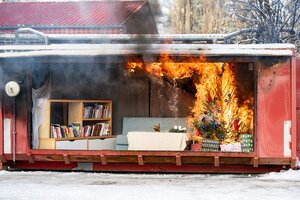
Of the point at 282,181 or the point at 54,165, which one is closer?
the point at 282,181

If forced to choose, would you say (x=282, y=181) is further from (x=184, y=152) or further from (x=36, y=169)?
(x=36, y=169)

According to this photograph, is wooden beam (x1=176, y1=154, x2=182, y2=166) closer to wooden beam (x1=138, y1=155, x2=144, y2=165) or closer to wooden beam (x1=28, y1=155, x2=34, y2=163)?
wooden beam (x1=138, y1=155, x2=144, y2=165)

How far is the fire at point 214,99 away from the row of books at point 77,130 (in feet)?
5.16

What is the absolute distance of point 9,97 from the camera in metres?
13.6

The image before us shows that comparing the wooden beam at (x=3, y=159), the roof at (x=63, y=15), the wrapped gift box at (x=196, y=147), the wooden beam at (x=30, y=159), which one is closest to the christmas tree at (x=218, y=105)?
the wrapped gift box at (x=196, y=147)

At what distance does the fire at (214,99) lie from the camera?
14.2m

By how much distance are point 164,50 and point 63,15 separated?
497 inches

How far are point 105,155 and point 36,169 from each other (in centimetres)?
179

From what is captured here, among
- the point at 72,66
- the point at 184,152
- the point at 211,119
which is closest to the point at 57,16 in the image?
the point at 72,66

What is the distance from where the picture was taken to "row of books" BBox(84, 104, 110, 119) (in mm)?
15016

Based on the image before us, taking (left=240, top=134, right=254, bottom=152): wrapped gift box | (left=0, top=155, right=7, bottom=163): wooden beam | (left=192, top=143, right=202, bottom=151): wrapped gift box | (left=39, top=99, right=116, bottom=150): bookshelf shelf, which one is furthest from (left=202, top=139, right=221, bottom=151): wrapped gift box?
(left=0, top=155, right=7, bottom=163): wooden beam

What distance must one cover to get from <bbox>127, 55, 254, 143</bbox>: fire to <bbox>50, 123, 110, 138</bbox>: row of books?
1574mm

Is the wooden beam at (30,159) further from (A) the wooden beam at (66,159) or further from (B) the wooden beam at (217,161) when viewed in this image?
(B) the wooden beam at (217,161)

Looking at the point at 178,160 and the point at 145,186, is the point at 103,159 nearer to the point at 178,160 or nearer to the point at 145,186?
the point at 178,160
